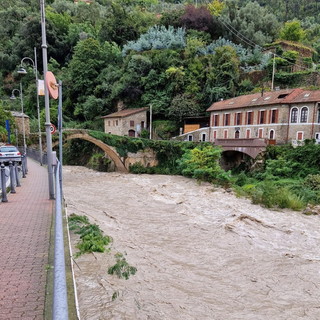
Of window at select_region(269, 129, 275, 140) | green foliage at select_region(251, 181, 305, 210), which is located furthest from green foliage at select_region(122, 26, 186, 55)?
green foliage at select_region(251, 181, 305, 210)

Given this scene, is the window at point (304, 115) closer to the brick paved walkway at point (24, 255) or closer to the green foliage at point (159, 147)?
the green foliage at point (159, 147)

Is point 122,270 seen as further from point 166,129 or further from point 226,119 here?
point 166,129

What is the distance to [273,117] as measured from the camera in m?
29.2

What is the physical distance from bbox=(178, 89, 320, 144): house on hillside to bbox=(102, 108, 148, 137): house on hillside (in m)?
10.8

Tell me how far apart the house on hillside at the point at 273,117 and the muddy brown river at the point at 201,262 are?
44.7 ft

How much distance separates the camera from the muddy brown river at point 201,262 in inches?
259

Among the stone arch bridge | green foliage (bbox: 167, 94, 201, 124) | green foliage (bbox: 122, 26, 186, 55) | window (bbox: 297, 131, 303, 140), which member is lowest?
the stone arch bridge

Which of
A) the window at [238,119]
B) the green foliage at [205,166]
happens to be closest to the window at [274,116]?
the window at [238,119]

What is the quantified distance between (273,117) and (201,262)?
23614mm

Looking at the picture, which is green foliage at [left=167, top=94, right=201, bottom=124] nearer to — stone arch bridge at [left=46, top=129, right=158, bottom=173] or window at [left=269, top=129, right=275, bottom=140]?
stone arch bridge at [left=46, top=129, right=158, bottom=173]

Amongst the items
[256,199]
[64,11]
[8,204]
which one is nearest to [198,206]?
[256,199]

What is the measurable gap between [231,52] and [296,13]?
5472 centimetres

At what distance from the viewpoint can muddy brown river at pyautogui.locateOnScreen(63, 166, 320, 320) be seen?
6570mm

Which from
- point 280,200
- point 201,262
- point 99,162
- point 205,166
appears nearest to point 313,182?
point 280,200
